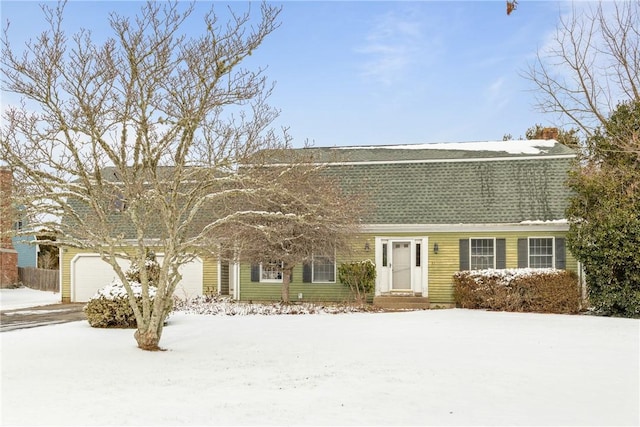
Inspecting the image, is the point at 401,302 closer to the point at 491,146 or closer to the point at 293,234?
the point at 293,234

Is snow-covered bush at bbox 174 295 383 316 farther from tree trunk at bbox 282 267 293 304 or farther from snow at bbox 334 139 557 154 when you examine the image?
snow at bbox 334 139 557 154

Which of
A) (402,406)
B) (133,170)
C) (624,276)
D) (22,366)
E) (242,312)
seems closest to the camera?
(402,406)

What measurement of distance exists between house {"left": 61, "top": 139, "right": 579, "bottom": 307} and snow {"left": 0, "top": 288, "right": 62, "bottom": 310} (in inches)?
285

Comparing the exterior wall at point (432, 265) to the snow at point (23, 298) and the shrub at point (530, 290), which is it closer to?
the shrub at point (530, 290)

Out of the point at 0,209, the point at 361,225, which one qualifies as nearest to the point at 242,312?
the point at 361,225

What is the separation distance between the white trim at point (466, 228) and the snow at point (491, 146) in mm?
3574

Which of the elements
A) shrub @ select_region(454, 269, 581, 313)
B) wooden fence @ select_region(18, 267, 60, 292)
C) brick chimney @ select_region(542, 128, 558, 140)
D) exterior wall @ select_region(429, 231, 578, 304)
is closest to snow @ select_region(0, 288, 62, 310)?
wooden fence @ select_region(18, 267, 60, 292)

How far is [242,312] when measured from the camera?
18.3m

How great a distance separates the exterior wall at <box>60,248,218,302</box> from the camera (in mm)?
23422

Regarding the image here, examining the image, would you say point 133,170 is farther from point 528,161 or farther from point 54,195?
point 528,161

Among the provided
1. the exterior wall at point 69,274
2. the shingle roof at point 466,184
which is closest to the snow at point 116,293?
the exterior wall at point 69,274

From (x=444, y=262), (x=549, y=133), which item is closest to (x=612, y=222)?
(x=444, y=262)

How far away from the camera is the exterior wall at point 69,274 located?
76.8 ft

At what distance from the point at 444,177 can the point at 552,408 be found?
1516cm
